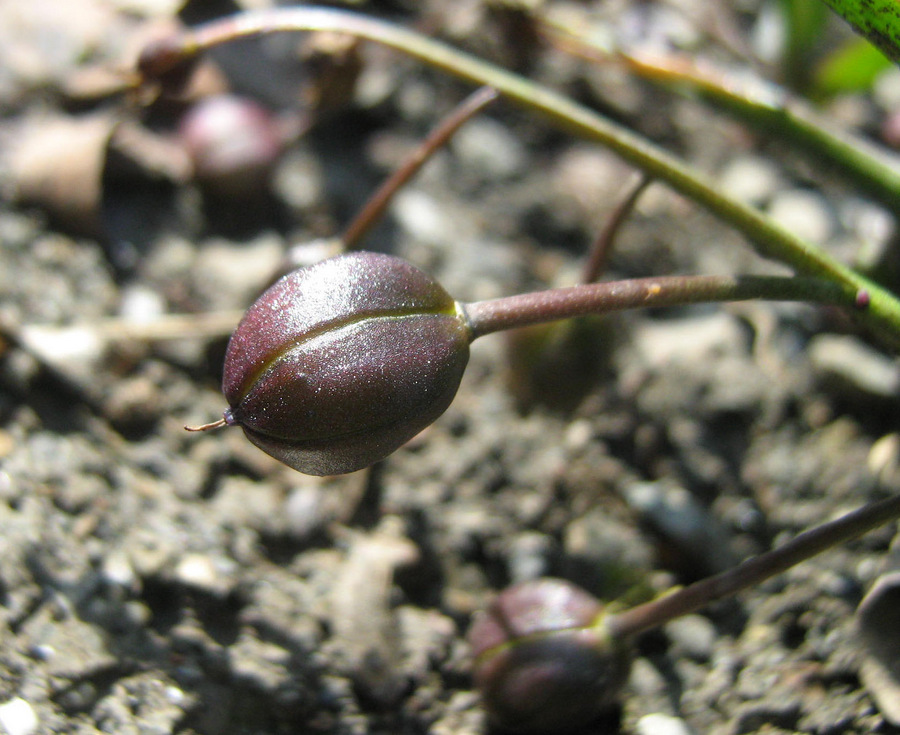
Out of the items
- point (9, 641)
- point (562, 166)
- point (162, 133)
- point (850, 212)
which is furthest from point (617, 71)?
point (9, 641)

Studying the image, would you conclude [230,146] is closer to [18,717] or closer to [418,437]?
[418,437]

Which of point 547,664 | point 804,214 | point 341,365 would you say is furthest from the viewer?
point 804,214

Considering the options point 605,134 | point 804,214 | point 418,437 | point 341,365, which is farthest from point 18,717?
point 804,214

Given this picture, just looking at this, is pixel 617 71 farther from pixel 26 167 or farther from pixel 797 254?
pixel 26 167

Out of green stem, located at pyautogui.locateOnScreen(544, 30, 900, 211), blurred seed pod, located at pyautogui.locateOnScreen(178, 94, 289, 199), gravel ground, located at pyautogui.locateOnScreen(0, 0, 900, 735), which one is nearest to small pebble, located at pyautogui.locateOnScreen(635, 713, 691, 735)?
gravel ground, located at pyautogui.locateOnScreen(0, 0, 900, 735)

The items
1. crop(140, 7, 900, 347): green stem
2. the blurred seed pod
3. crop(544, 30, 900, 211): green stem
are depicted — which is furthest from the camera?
the blurred seed pod

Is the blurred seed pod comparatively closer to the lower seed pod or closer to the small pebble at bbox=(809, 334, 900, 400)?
the lower seed pod

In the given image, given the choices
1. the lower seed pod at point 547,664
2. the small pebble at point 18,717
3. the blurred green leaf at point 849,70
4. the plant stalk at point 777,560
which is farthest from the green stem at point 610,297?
the blurred green leaf at point 849,70
